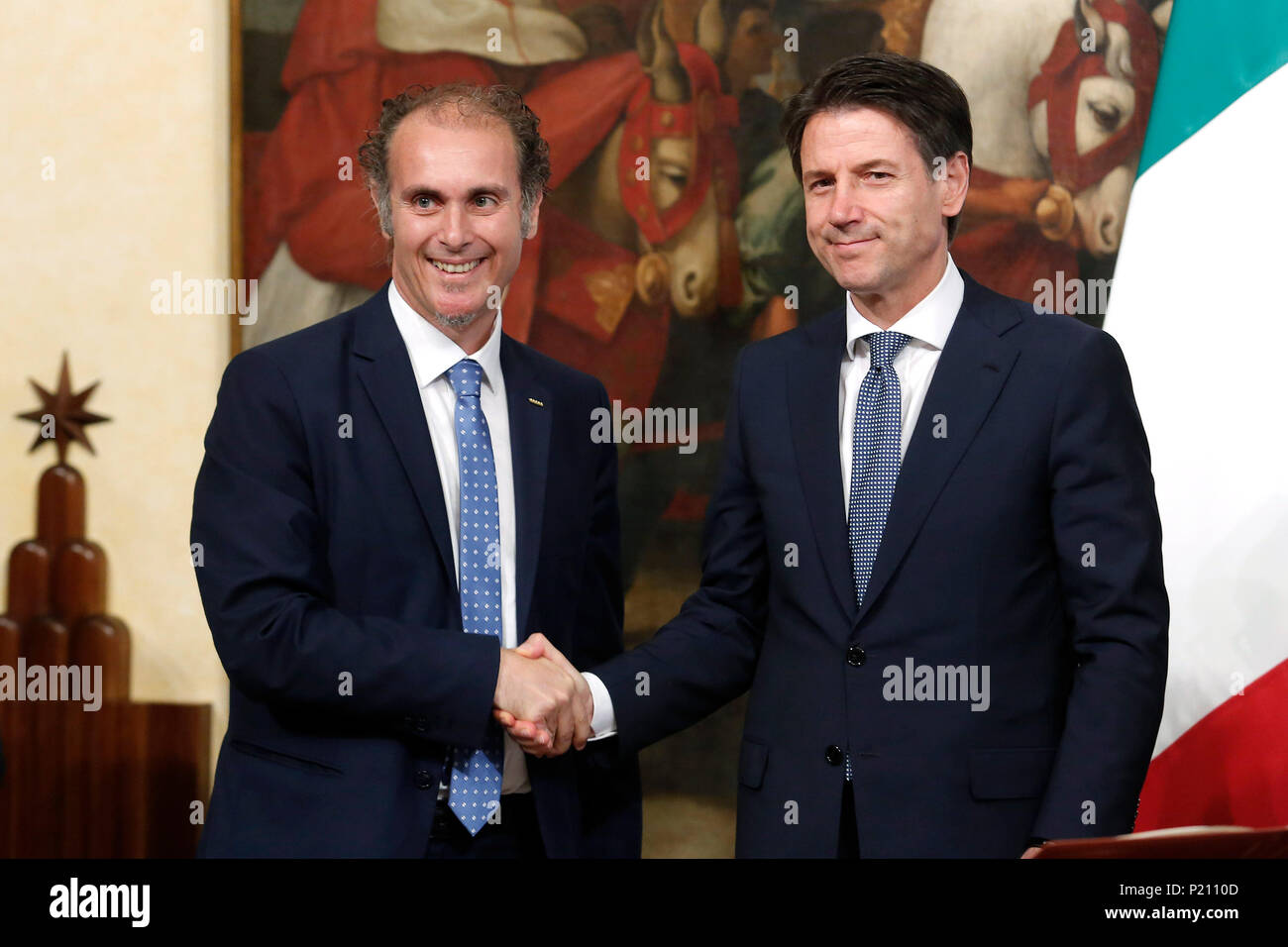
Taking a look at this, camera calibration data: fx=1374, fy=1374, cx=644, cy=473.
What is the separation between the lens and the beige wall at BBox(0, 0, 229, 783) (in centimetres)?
436

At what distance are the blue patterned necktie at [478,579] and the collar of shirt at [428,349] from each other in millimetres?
84

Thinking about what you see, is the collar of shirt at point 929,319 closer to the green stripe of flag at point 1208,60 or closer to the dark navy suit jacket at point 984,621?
the dark navy suit jacket at point 984,621

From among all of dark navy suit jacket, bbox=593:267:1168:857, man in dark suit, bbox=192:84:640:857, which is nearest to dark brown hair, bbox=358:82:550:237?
man in dark suit, bbox=192:84:640:857

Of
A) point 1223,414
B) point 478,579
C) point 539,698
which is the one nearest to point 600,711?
point 539,698

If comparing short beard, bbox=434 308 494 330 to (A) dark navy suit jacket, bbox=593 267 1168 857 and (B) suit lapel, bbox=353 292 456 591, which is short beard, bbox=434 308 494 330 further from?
(A) dark navy suit jacket, bbox=593 267 1168 857

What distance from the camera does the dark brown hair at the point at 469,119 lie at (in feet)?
9.02

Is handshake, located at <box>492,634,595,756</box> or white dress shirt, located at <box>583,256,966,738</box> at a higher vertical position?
white dress shirt, located at <box>583,256,966,738</box>

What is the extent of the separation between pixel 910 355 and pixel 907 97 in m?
0.48

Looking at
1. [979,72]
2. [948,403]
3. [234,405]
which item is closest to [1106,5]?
[979,72]

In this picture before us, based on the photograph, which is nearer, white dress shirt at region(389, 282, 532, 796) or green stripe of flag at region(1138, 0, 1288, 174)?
white dress shirt at region(389, 282, 532, 796)

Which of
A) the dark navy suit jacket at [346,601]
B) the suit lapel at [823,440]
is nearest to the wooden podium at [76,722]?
the dark navy suit jacket at [346,601]

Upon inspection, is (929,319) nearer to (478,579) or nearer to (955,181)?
(955,181)

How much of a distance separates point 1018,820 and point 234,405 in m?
1.60

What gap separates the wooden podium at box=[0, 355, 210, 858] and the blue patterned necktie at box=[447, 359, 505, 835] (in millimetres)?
2131
